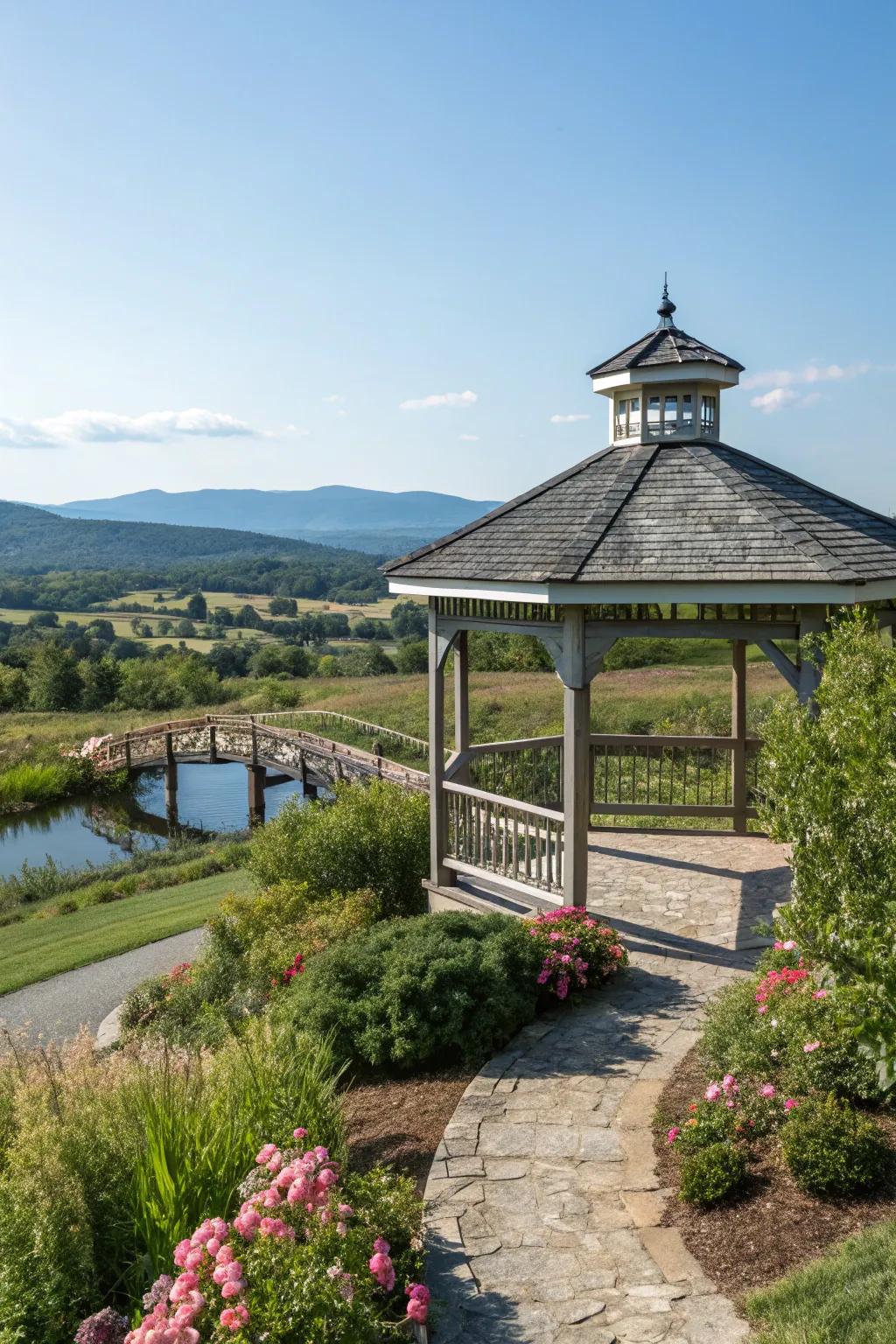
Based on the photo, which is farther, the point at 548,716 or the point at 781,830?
the point at 548,716

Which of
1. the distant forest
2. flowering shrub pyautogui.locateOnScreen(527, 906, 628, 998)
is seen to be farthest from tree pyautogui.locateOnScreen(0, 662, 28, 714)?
the distant forest

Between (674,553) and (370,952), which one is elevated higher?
(674,553)

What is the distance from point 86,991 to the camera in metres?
11.5

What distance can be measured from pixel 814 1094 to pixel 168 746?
84.6 feet

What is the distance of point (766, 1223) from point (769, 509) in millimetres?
5446

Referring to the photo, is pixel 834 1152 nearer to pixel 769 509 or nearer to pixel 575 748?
pixel 575 748

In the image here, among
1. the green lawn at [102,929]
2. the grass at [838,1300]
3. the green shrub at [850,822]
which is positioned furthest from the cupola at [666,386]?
the green lawn at [102,929]

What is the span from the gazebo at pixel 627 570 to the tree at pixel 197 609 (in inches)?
3546

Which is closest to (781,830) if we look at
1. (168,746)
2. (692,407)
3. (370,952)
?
(370,952)

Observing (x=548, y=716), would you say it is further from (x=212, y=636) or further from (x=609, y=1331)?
(x=212, y=636)

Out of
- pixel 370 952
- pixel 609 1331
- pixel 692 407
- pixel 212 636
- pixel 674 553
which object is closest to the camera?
pixel 609 1331

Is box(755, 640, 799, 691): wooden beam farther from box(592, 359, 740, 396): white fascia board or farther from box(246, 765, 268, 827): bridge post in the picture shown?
box(246, 765, 268, 827): bridge post

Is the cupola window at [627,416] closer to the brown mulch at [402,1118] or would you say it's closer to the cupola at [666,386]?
the cupola at [666,386]

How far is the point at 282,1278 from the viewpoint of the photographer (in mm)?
3596
